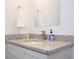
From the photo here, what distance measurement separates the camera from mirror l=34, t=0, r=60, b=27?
193 centimetres

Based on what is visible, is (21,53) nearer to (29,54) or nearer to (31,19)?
(29,54)

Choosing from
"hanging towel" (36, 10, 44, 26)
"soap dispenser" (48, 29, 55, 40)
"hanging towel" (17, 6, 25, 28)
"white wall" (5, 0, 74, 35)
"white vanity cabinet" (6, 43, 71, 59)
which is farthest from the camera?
"hanging towel" (17, 6, 25, 28)

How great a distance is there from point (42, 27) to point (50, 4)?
43 centimetres

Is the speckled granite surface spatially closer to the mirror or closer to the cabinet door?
the cabinet door

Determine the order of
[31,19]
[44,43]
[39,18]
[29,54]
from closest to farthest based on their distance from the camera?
1. [29,54]
2. [44,43]
3. [39,18]
4. [31,19]

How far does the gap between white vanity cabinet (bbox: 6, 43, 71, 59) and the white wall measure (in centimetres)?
32

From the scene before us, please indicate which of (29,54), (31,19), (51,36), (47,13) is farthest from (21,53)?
(31,19)

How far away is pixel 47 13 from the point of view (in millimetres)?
2125

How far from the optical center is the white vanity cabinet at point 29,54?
121 cm

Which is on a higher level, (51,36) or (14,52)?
(51,36)

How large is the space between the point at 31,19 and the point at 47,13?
51cm

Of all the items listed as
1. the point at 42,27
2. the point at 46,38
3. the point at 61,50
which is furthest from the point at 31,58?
the point at 42,27

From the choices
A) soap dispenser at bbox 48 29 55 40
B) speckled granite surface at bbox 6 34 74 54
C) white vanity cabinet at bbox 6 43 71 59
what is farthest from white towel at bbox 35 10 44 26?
white vanity cabinet at bbox 6 43 71 59

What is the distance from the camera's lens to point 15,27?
243 centimetres
